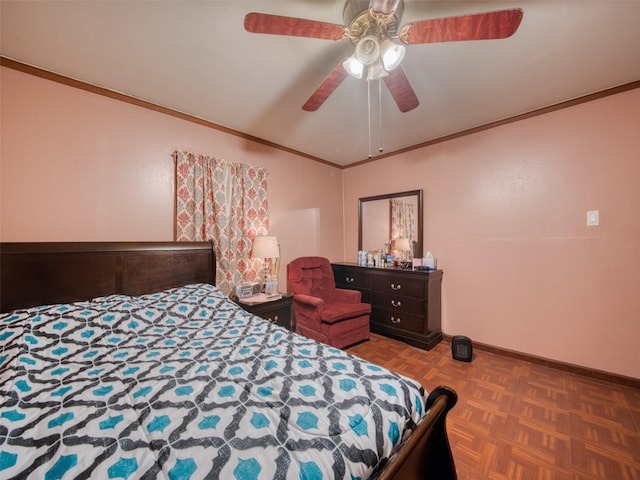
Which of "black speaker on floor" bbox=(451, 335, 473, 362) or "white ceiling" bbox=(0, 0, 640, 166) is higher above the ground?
"white ceiling" bbox=(0, 0, 640, 166)

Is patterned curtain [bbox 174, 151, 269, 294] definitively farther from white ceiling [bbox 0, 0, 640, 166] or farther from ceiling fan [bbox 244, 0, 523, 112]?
ceiling fan [bbox 244, 0, 523, 112]

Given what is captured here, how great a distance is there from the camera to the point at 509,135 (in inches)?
102

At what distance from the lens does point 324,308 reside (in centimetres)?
277

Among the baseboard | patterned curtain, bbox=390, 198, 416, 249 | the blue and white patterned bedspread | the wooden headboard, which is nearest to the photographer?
the blue and white patterned bedspread

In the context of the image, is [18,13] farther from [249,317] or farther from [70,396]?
[249,317]

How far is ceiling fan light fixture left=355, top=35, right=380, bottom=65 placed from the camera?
49.3 inches

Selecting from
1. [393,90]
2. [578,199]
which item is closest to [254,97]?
[393,90]

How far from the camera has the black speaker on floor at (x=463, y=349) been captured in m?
2.50

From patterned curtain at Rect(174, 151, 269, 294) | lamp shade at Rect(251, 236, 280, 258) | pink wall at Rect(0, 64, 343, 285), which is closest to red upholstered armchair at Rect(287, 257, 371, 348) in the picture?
lamp shade at Rect(251, 236, 280, 258)

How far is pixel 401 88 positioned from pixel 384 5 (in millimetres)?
511

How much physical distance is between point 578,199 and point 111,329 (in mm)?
3726

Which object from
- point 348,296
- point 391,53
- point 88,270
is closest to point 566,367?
point 348,296

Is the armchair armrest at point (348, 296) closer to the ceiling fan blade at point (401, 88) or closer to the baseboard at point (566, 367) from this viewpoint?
the baseboard at point (566, 367)

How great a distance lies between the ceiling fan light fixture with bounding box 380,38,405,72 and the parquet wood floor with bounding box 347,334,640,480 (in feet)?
7.14
